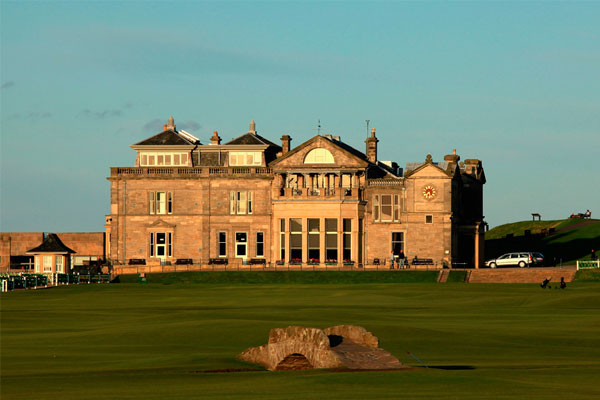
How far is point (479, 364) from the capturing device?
1085 inches

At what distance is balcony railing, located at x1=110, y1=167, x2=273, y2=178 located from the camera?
298 ft

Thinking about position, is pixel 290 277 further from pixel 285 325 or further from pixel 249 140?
pixel 285 325

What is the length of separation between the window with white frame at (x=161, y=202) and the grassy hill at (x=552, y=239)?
3296 centimetres

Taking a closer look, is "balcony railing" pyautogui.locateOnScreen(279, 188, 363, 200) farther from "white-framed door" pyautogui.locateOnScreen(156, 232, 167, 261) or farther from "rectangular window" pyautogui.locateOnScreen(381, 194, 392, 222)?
"white-framed door" pyautogui.locateOnScreen(156, 232, 167, 261)

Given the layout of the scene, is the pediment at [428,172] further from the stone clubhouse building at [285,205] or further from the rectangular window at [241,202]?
the rectangular window at [241,202]

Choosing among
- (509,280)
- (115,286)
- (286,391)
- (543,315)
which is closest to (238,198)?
(115,286)

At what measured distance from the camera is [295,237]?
290 feet

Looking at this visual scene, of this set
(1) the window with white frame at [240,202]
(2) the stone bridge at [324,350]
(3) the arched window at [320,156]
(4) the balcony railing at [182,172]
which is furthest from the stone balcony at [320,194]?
(2) the stone bridge at [324,350]

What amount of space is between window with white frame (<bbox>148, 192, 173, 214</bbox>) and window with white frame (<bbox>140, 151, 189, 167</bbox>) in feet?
10.8

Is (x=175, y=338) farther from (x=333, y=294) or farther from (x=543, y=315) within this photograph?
(x=333, y=294)

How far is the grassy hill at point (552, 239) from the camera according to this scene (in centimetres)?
10156

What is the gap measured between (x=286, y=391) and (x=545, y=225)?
100 meters

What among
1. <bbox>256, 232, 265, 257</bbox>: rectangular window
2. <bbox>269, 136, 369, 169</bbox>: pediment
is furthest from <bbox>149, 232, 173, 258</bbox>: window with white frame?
<bbox>269, 136, 369, 169</bbox>: pediment

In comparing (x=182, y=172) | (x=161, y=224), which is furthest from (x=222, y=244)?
(x=182, y=172)
